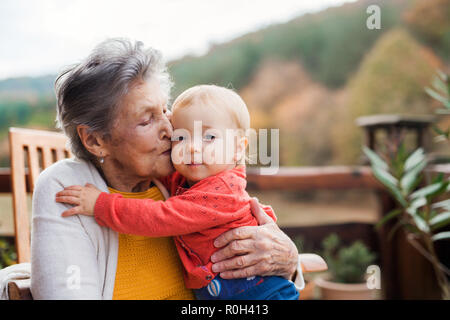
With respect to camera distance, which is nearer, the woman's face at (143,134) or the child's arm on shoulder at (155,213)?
the child's arm on shoulder at (155,213)

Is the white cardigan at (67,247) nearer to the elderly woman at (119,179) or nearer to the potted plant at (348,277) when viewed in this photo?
the elderly woman at (119,179)

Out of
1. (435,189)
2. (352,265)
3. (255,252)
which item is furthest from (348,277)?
→ (255,252)

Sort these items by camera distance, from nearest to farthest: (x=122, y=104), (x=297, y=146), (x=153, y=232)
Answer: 1. (x=153, y=232)
2. (x=122, y=104)
3. (x=297, y=146)

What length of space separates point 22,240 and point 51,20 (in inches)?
126

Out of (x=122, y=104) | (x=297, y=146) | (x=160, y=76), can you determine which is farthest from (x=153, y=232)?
(x=297, y=146)

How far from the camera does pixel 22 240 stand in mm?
1664

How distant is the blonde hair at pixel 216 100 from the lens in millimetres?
1289

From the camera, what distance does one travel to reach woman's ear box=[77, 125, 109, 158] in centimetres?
134

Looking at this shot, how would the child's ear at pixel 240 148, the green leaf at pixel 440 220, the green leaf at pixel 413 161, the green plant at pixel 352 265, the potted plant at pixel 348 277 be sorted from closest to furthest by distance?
the child's ear at pixel 240 148 < the green leaf at pixel 440 220 < the green leaf at pixel 413 161 < the potted plant at pixel 348 277 < the green plant at pixel 352 265

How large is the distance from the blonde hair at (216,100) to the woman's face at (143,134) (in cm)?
8

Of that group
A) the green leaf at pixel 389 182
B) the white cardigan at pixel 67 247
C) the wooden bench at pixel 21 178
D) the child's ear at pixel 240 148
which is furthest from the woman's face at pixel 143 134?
the green leaf at pixel 389 182
